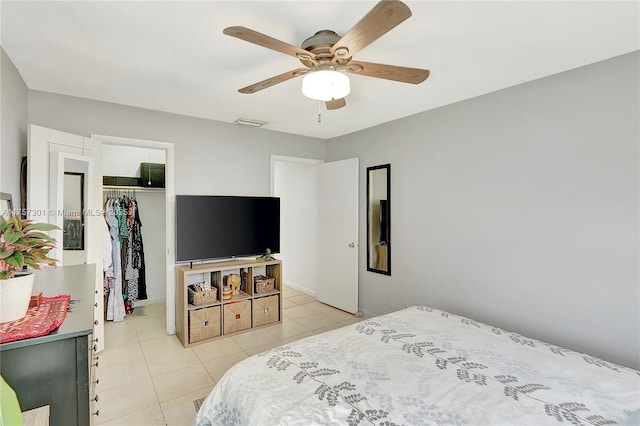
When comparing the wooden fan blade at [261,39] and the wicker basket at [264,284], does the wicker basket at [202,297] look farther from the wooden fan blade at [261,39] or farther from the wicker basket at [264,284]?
the wooden fan blade at [261,39]

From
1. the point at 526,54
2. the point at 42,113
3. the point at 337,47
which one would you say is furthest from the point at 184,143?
the point at 526,54

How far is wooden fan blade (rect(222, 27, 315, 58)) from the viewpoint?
54.1 inches

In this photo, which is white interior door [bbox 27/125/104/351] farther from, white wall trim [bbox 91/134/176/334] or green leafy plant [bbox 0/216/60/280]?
green leafy plant [bbox 0/216/60/280]

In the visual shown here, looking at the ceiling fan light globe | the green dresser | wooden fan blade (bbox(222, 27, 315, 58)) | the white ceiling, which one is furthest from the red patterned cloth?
the ceiling fan light globe

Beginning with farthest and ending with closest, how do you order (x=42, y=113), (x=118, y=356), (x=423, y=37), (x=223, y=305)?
1. (x=223, y=305)
2. (x=118, y=356)
3. (x=42, y=113)
4. (x=423, y=37)

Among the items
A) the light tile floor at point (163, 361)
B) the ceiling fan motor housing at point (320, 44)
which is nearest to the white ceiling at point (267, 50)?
the ceiling fan motor housing at point (320, 44)

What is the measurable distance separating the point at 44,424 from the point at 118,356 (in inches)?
90.5

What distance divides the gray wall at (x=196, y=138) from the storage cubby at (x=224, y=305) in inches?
35.1

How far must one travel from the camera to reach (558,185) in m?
2.33

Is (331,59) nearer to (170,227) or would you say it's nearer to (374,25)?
(374,25)

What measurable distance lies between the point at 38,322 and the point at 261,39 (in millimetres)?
1466

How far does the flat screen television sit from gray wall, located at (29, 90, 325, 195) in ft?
0.68

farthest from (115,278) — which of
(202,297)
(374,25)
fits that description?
(374,25)

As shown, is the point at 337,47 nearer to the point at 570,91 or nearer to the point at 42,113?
the point at 570,91
